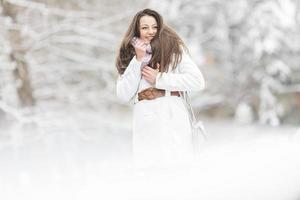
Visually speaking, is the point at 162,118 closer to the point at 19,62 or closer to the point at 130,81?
the point at 130,81

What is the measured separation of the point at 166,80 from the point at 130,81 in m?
0.18

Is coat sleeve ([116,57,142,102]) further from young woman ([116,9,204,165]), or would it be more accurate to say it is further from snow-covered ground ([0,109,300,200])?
snow-covered ground ([0,109,300,200])

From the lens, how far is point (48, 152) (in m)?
10.6

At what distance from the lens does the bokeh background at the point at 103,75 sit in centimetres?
1025

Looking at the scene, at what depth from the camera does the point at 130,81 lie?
11.2 feet

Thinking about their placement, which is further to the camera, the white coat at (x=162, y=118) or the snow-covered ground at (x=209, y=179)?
the white coat at (x=162, y=118)

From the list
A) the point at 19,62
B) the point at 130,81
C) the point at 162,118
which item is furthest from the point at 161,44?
the point at 19,62

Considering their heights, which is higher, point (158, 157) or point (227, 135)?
point (158, 157)

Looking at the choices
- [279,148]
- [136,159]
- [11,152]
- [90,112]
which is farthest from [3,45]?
[279,148]

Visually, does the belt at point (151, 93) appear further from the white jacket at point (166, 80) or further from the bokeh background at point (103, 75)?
the bokeh background at point (103, 75)

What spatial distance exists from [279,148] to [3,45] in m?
7.70

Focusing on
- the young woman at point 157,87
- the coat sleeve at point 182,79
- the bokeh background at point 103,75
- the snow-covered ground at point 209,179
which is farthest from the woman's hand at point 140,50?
the bokeh background at point 103,75

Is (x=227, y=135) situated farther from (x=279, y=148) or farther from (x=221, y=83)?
(x=279, y=148)

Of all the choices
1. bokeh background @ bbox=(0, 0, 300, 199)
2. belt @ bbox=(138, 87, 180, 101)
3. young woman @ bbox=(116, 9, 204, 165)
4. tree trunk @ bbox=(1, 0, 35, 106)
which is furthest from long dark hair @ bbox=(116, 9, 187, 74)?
tree trunk @ bbox=(1, 0, 35, 106)
